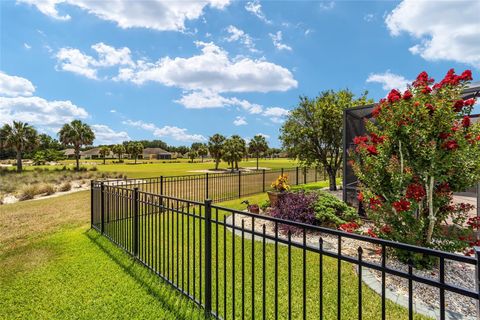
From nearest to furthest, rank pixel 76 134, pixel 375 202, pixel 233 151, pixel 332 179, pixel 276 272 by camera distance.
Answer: pixel 276 272 → pixel 375 202 → pixel 332 179 → pixel 76 134 → pixel 233 151

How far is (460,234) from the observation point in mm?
4113

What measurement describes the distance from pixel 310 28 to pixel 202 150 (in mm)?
55666

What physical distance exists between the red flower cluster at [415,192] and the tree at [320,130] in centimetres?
982

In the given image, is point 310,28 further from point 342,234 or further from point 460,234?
point 342,234

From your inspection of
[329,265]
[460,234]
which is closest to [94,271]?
[329,265]

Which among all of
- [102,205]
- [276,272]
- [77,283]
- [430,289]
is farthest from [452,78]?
[102,205]

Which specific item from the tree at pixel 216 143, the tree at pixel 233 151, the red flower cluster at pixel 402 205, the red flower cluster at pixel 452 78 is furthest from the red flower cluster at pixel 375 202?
the tree at pixel 216 143

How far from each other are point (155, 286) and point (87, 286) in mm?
1012

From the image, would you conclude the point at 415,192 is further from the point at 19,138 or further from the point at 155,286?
the point at 19,138

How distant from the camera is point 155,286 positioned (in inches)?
147

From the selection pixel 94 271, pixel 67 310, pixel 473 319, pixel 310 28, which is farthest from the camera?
pixel 310 28

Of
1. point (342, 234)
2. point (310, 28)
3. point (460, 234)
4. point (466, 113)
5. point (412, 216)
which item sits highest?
point (310, 28)

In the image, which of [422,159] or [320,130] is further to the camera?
[320,130]

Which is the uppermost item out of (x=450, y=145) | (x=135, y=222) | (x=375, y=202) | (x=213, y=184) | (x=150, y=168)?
(x=450, y=145)
